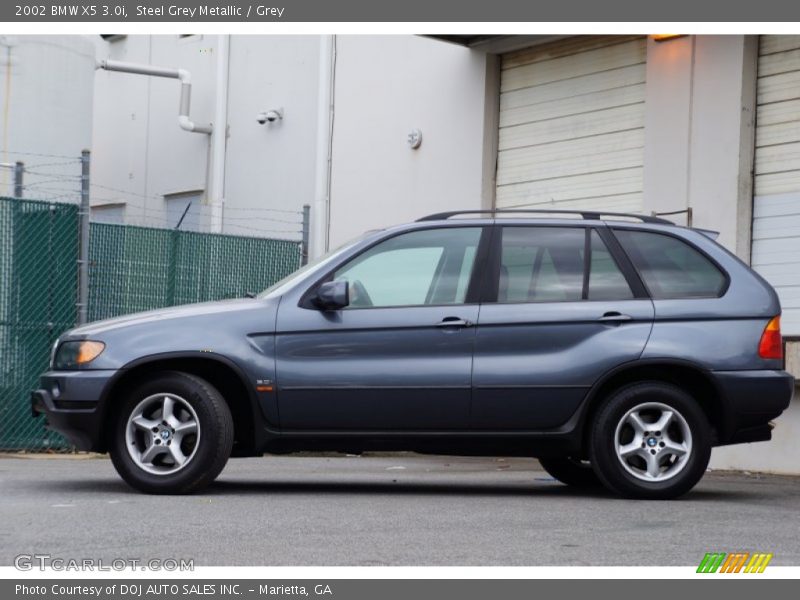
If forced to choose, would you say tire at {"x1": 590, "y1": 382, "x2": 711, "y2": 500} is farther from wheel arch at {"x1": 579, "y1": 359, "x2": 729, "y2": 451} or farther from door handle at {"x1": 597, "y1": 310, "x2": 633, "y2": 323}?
door handle at {"x1": 597, "y1": 310, "x2": 633, "y2": 323}

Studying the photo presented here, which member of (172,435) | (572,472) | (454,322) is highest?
(454,322)

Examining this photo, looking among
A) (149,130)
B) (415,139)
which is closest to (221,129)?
(149,130)

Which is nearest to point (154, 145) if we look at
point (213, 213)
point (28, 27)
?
point (213, 213)

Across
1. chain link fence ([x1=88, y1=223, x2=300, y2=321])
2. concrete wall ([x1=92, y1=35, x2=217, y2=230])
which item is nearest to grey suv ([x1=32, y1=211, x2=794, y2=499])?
chain link fence ([x1=88, y1=223, x2=300, y2=321])

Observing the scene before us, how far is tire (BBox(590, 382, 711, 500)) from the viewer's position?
905 cm

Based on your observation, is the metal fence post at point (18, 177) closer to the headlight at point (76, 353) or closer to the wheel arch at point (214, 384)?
the headlight at point (76, 353)

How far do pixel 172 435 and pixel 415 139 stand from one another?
875 centimetres

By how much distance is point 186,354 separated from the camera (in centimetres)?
895

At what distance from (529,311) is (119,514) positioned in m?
2.82

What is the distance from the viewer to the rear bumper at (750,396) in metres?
9.10

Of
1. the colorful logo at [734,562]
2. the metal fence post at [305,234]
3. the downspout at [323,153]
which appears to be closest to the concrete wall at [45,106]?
the downspout at [323,153]

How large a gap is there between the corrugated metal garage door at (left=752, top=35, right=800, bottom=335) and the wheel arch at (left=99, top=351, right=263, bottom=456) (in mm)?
5806

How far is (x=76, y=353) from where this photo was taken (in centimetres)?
913

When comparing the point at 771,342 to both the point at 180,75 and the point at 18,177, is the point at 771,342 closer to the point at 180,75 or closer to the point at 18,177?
the point at 18,177
